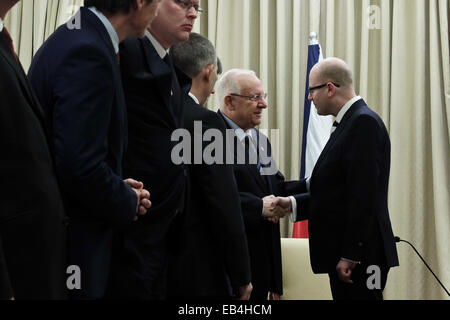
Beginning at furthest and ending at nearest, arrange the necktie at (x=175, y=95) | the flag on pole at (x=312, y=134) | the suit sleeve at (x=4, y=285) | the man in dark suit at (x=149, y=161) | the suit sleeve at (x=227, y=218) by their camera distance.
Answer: the flag on pole at (x=312, y=134)
the suit sleeve at (x=227, y=218)
the necktie at (x=175, y=95)
the man in dark suit at (x=149, y=161)
the suit sleeve at (x=4, y=285)

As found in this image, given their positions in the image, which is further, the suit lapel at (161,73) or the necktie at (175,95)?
the necktie at (175,95)

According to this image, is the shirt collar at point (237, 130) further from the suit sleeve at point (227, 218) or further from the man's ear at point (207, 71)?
the suit sleeve at point (227, 218)

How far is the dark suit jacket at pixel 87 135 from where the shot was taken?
167 centimetres

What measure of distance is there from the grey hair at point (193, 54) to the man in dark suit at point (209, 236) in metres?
0.27

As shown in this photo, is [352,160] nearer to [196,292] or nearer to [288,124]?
[196,292]

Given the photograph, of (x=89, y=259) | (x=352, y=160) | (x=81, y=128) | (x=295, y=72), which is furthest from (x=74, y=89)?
(x=295, y=72)

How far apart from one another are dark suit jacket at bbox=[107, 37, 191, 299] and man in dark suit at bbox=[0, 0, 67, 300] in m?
0.55

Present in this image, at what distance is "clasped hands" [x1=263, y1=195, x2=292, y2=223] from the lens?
10.9 feet

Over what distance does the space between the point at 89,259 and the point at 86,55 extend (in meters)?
0.58

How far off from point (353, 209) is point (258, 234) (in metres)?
0.56

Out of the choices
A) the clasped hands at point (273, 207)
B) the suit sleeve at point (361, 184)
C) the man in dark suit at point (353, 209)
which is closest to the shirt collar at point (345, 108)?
the man in dark suit at point (353, 209)

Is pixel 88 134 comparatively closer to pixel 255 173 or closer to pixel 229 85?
pixel 255 173

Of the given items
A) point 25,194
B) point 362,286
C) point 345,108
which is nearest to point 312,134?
point 345,108

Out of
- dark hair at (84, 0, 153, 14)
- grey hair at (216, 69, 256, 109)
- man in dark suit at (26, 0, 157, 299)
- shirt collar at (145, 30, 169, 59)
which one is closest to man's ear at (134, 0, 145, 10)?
dark hair at (84, 0, 153, 14)
